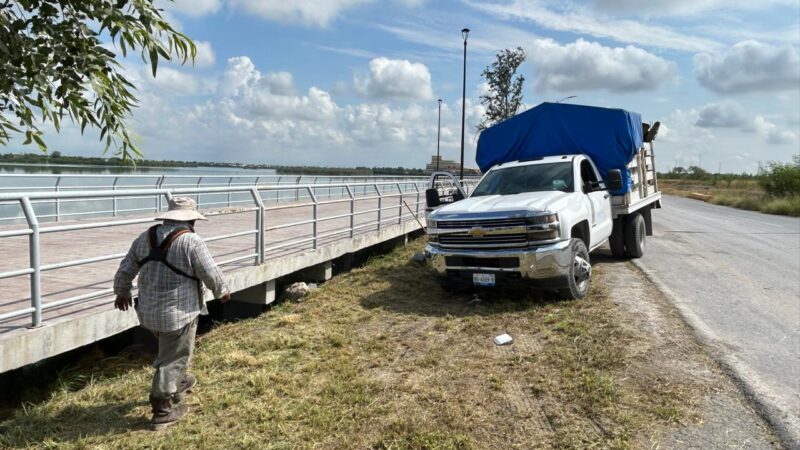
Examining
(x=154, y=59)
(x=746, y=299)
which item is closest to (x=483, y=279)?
(x=746, y=299)

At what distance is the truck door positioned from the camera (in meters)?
7.91

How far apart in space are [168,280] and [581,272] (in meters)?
5.07

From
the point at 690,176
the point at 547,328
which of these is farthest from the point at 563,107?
the point at 690,176

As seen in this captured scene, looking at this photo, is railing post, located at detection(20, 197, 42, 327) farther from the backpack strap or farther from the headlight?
the headlight

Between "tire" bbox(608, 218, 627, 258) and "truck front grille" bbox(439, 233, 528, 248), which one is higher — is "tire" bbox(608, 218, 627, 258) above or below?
below

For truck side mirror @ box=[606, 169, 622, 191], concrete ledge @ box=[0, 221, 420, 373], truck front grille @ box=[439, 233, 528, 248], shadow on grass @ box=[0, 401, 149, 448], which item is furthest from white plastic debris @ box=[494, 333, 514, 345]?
truck side mirror @ box=[606, 169, 622, 191]

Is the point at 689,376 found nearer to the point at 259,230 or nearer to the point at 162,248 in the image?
the point at 162,248

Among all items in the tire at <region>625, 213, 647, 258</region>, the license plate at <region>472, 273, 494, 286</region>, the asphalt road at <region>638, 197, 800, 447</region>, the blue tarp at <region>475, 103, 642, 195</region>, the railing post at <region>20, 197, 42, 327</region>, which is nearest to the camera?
the railing post at <region>20, 197, 42, 327</region>

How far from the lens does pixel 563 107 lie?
31.6ft

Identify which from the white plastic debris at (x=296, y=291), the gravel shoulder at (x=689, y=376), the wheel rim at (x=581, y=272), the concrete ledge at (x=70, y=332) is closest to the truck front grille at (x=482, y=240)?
the wheel rim at (x=581, y=272)

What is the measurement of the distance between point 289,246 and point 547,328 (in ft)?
14.9

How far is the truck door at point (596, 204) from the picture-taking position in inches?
311

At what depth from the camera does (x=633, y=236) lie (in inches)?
385

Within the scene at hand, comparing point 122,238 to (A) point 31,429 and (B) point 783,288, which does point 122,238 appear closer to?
(A) point 31,429
